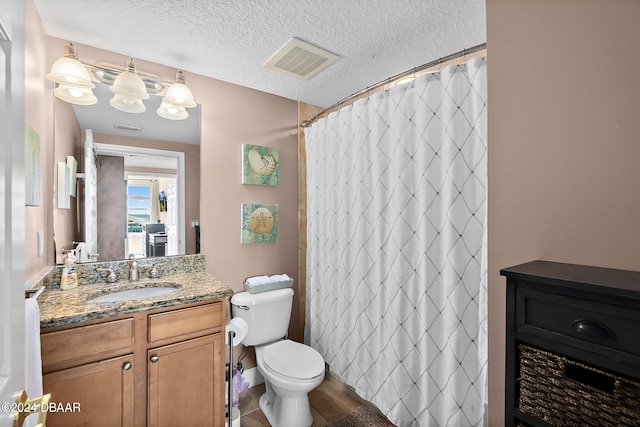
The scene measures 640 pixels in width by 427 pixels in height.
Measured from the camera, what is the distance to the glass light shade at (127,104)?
5.81 feet

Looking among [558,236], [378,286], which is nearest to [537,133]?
[558,236]

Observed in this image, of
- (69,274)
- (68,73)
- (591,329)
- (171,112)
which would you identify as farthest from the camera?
(171,112)

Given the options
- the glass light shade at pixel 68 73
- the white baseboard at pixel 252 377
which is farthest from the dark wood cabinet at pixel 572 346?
the glass light shade at pixel 68 73

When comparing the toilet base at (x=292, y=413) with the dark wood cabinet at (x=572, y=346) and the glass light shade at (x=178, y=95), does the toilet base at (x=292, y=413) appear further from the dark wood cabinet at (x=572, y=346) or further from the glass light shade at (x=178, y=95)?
the glass light shade at (x=178, y=95)

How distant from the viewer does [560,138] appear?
3.32 ft

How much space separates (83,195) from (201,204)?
0.68 metres

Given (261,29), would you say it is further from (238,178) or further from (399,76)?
(238,178)

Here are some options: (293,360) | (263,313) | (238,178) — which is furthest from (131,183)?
(293,360)

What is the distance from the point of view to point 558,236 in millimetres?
1012

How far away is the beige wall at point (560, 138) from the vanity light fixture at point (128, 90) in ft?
6.15

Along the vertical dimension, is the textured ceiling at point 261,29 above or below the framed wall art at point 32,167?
above

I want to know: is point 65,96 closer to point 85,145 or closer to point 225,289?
point 85,145

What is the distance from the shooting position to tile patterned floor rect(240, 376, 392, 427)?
6.28 ft

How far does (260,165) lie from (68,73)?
1.22 meters
